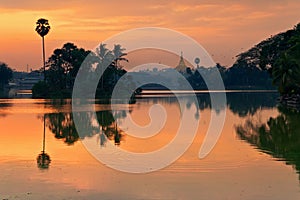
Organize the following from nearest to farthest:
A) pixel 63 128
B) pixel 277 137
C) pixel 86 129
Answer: pixel 277 137, pixel 86 129, pixel 63 128

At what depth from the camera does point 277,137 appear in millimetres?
25234

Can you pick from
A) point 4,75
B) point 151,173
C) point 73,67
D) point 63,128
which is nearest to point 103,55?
point 73,67

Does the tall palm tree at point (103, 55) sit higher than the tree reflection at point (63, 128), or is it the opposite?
the tall palm tree at point (103, 55)

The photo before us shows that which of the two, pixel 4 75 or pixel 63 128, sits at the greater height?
pixel 4 75

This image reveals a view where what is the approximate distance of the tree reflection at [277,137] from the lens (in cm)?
1956

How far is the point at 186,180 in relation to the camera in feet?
47.5

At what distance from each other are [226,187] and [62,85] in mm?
81335

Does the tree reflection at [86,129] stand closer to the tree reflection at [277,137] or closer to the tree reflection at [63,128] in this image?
the tree reflection at [63,128]

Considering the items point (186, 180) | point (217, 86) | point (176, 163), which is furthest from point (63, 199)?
point (217, 86)

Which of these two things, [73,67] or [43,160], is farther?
[73,67]

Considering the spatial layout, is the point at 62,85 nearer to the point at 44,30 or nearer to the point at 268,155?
the point at 44,30

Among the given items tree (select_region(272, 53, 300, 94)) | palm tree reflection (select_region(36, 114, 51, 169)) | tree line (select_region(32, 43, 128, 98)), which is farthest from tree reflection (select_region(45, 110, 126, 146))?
tree line (select_region(32, 43, 128, 98))

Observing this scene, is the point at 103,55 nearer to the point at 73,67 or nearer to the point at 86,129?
the point at 73,67

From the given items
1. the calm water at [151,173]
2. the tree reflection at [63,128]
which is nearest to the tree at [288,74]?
the calm water at [151,173]
